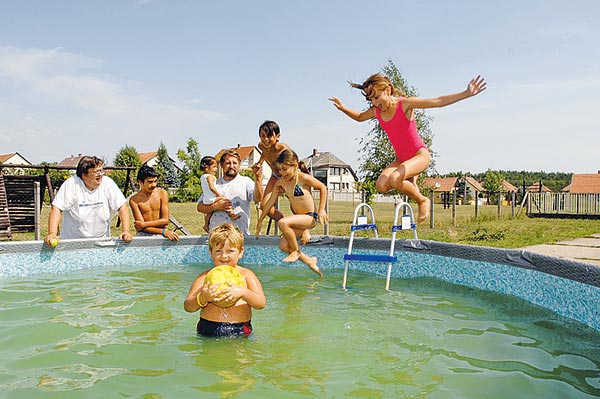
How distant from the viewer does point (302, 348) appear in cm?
392

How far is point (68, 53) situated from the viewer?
13.9 meters

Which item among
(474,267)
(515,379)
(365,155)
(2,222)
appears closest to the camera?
(515,379)

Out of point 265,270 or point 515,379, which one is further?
point 265,270

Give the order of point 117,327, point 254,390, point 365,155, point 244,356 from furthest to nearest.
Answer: point 365,155 < point 117,327 < point 244,356 < point 254,390

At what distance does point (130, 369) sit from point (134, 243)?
16.7ft

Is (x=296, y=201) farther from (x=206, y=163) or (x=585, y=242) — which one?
(x=585, y=242)

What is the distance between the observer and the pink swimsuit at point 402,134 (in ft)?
20.5

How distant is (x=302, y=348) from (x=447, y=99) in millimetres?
3260

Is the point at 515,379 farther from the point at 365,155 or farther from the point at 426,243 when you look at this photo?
the point at 365,155

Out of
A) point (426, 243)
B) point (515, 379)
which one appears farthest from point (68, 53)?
point (515, 379)

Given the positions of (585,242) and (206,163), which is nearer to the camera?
(206,163)

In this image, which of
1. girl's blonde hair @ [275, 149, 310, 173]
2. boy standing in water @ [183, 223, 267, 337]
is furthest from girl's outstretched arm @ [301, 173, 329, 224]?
boy standing in water @ [183, 223, 267, 337]

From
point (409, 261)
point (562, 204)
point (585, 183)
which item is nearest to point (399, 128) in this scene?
point (409, 261)

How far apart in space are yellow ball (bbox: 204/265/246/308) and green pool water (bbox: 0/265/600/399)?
1.36 ft
